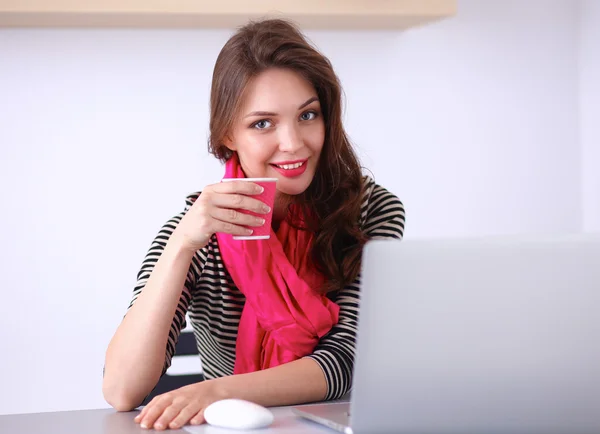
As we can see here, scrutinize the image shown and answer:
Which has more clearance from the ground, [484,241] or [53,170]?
[53,170]

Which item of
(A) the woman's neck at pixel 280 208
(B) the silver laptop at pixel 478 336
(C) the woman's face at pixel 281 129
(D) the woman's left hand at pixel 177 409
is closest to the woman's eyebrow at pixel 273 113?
(C) the woman's face at pixel 281 129

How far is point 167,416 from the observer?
1.08m

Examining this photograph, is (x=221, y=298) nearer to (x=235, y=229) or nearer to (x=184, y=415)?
(x=235, y=229)

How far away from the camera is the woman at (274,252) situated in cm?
141

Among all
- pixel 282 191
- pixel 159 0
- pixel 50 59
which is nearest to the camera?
pixel 282 191

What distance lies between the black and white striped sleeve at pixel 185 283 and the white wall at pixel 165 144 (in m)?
1.10

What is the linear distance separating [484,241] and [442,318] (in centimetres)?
9

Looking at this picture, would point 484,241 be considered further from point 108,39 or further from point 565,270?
point 108,39

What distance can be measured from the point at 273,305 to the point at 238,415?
57 centimetres

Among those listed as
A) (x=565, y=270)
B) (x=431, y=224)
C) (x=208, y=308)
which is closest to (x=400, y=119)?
(x=431, y=224)

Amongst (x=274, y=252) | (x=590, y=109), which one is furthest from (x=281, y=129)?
(x=590, y=109)

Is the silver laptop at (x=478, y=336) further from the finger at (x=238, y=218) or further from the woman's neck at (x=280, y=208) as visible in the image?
the woman's neck at (x=280, y=208)

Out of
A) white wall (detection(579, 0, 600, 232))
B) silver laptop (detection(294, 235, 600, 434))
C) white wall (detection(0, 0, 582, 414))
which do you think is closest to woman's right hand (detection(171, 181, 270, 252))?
silver laptop (detection(294, 235, 600, 434))

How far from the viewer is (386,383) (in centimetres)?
79
